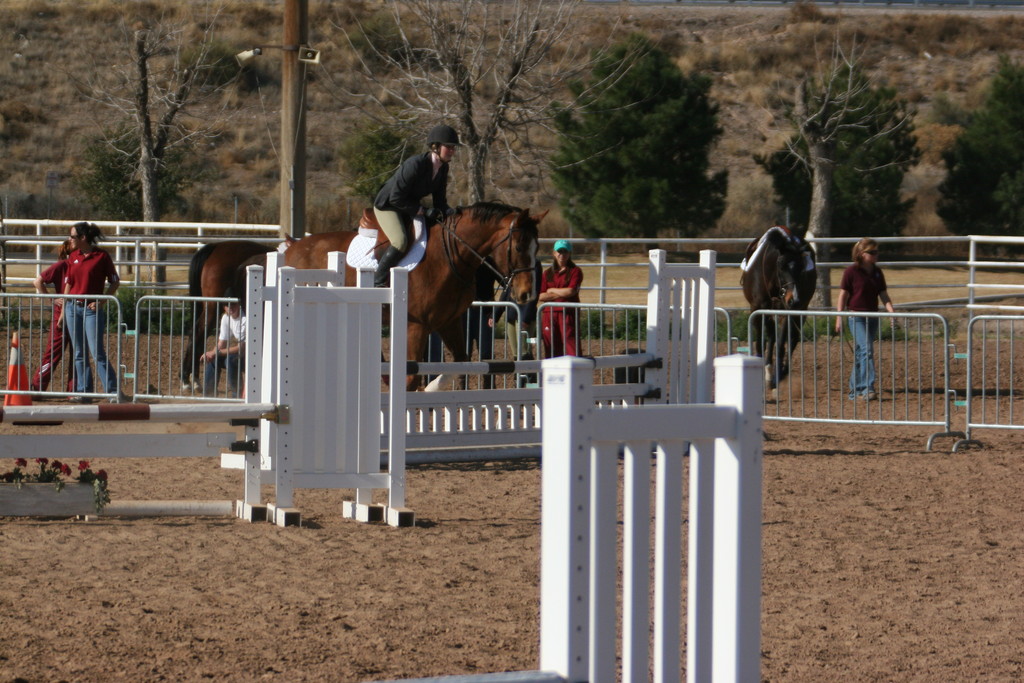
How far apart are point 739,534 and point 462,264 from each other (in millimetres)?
7974

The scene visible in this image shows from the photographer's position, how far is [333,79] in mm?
48281

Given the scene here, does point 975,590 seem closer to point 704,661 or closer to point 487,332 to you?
point 704,661

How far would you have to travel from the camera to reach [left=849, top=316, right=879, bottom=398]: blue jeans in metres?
14.4

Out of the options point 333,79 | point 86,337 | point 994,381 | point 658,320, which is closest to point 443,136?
point 658,320

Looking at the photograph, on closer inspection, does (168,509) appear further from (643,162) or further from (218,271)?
(643,162)

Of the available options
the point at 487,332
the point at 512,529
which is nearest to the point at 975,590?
the point at 512,529

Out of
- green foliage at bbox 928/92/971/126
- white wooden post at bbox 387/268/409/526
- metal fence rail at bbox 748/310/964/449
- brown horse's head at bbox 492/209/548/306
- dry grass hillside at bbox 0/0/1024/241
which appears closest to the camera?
white wooden post at bbox 387/268/409/526

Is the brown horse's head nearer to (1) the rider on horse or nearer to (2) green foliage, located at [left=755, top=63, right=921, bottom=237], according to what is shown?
(1) the rider on horse

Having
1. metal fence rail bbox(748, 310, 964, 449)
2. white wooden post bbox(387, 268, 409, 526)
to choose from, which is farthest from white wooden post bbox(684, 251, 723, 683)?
metal fence rail bbox(748, 310, 964, 449)

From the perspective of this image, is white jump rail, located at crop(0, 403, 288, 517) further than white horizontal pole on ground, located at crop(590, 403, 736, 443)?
Yes

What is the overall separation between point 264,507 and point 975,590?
3.89 meters

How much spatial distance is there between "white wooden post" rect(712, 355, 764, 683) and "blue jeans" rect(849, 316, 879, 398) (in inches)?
447

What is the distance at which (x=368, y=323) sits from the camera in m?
8.02

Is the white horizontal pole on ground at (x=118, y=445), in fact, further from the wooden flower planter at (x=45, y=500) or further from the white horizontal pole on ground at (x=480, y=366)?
the white horizontal pole on ground at (x=480, y=366)
